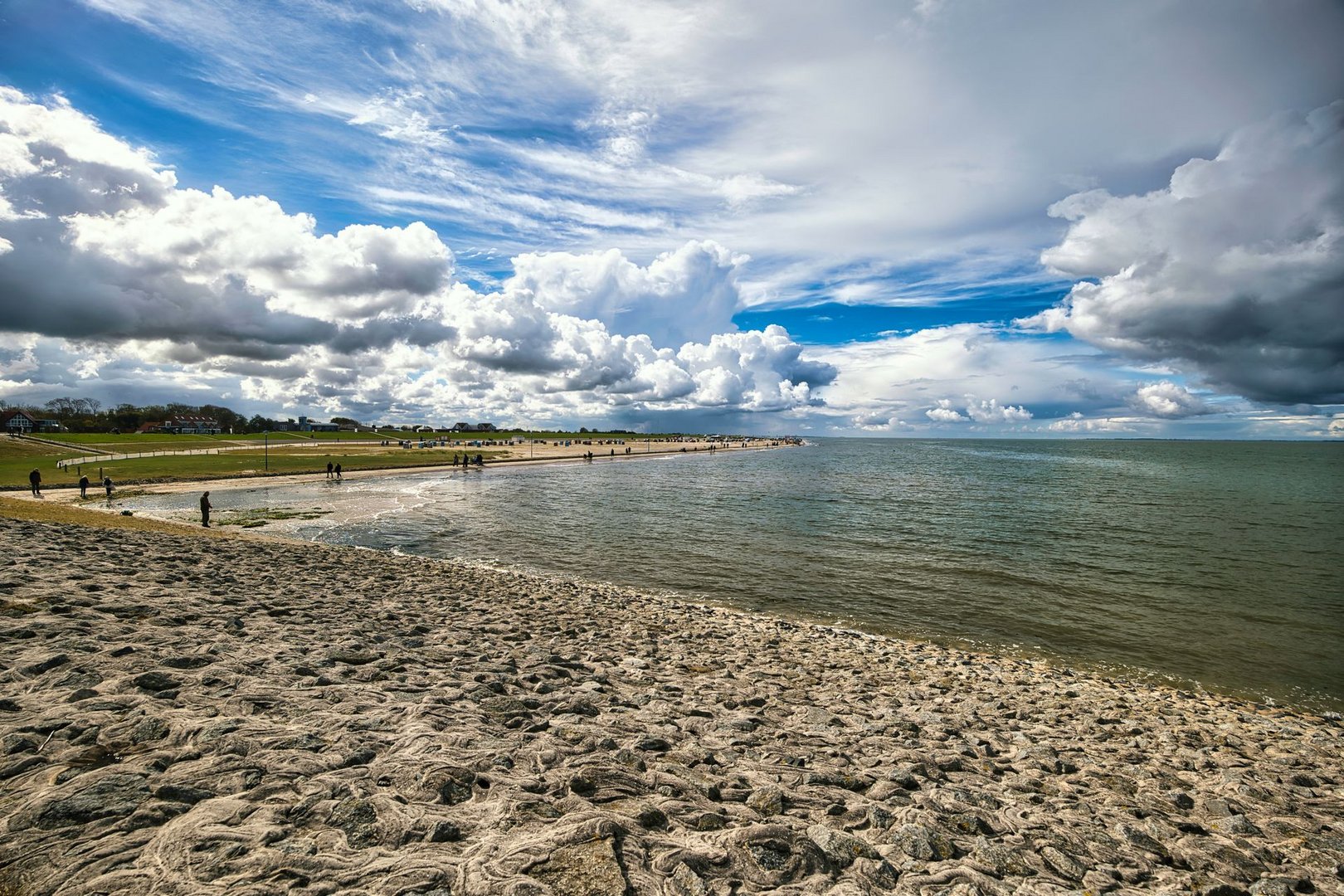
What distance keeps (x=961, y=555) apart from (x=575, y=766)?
3156cm

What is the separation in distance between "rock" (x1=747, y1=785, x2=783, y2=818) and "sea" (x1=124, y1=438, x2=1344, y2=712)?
13612 millimetres

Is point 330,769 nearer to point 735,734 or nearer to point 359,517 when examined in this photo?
point 735,734

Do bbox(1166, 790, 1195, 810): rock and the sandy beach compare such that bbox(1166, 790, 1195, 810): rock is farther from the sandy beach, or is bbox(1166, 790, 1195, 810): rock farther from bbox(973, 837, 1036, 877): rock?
bbox(973, 837, 1036, 877): rock

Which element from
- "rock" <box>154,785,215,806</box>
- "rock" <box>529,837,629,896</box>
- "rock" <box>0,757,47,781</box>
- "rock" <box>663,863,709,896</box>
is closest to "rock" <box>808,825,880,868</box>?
"rock" <box>663,863,709,896</box>

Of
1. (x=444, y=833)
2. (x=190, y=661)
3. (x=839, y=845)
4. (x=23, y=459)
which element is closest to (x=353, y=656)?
(x=190, y=661)

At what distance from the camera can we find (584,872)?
533 centimetres

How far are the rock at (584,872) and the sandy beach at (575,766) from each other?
0.11ft

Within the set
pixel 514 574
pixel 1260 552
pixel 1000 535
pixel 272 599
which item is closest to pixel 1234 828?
pixel 272 599

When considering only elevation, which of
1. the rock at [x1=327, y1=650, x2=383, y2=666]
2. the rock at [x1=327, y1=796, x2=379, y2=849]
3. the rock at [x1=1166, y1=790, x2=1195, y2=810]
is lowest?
the rock at [x1=1166, y1=790, x2=1195, y2=810]

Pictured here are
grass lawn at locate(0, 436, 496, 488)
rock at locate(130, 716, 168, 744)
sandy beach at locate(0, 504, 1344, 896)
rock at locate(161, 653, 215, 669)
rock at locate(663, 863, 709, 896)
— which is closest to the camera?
rock at locate(663, 863, 709, 896)

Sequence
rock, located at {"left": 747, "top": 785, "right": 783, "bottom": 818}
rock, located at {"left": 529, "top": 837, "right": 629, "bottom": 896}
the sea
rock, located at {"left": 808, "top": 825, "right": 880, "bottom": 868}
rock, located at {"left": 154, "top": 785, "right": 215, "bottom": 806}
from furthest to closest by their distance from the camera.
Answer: the sea
rock, located at {"left": 747, "top": 785, "right": 783, "bottom": 818}
rock, located at {"left": 808, "top": 825, "right": 880, "bottom": 868}
rock, located at {"left": 154, "top": 785, "right": 215, "bottom": 806}
rock, located at {"left": 529, "top": 837, "right": 629, "bottom": 896}

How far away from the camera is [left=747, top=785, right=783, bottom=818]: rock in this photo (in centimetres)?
707

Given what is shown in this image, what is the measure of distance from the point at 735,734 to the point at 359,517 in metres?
43.5

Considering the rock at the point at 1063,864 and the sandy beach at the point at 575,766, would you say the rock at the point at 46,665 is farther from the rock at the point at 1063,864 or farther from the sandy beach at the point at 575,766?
the rock at the point at 1063,864
